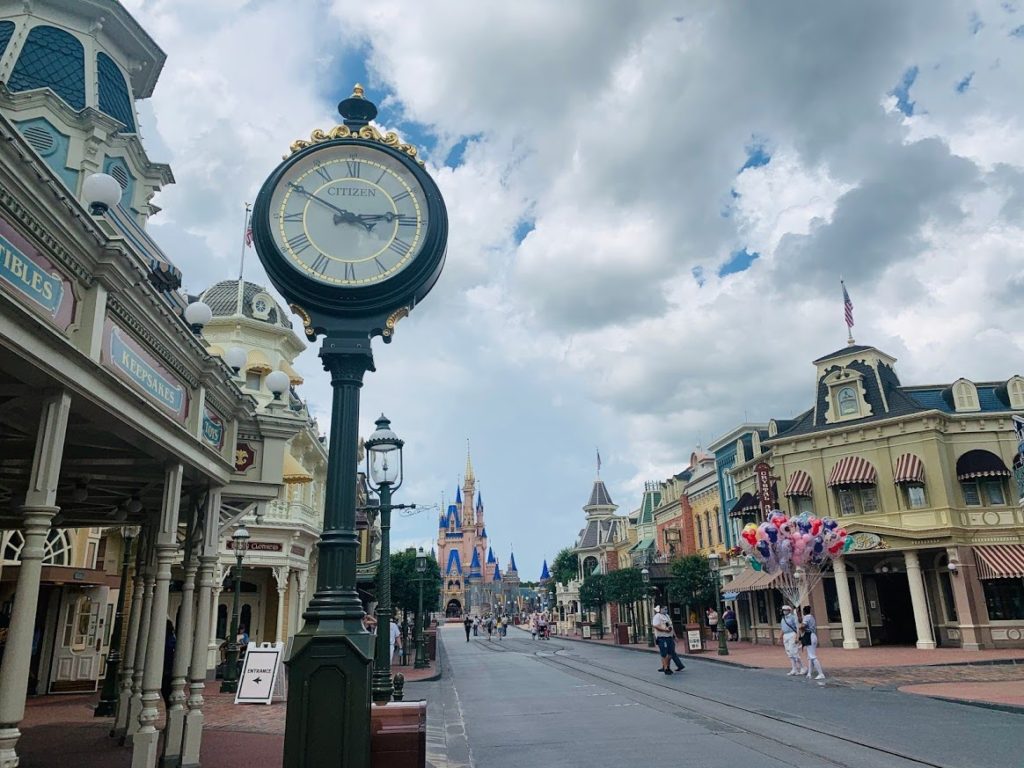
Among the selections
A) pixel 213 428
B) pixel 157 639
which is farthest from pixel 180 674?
pixel 213 428

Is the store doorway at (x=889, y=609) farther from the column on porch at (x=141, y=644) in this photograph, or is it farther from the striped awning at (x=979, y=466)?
the column on porch at (x=141, y=644)

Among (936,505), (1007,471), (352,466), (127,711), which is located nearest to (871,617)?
(936,505)

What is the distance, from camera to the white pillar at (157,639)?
6.82m

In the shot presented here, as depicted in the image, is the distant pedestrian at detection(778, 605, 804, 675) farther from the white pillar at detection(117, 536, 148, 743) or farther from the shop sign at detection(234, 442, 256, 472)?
the white pillar at detection(117, 536, 148, 743)

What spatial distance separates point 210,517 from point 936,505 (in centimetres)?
2929

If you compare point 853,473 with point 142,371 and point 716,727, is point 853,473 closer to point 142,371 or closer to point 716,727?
point 716,727

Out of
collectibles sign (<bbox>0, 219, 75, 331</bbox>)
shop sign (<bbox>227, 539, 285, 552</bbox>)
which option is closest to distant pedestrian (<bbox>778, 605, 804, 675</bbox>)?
shop sign (<bbox>227, 539, 285, 552</bbox>)

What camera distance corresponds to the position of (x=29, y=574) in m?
4.90

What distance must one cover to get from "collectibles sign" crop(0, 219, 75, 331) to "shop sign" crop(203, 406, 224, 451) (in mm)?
3224

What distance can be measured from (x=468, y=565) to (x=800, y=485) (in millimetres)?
129811

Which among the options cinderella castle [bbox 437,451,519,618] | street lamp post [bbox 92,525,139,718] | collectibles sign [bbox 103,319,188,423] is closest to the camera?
collectibles sign [bbox 103,319,188,423]

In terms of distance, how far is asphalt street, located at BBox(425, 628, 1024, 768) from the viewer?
28.6 feet

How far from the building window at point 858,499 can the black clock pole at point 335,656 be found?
31.0 meters

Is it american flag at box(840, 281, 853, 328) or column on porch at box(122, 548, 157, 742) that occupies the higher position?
american flag at box(840, 281, 853, 328)
